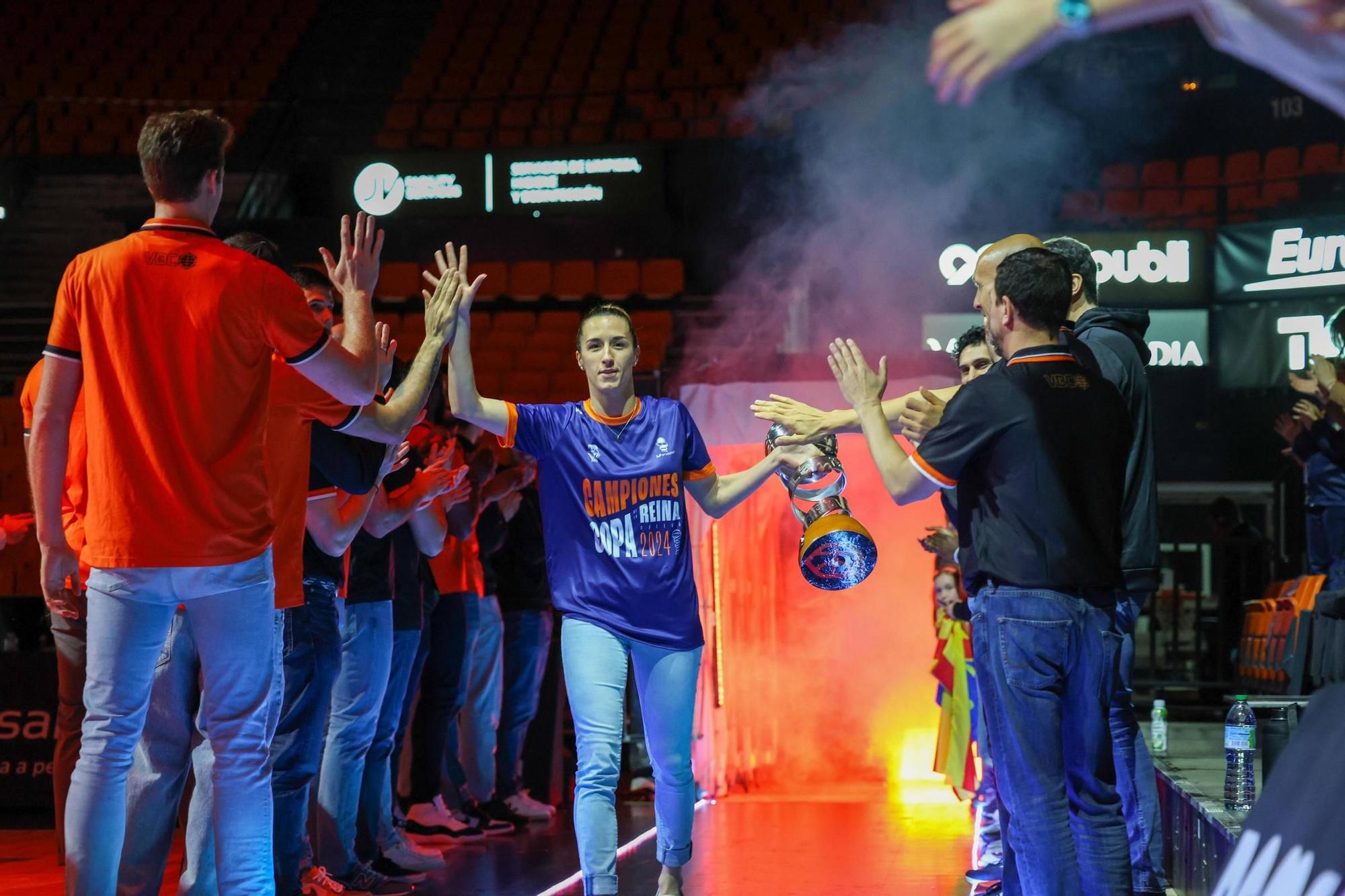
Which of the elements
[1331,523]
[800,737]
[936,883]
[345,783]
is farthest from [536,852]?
[1331,523]

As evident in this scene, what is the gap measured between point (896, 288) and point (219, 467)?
7.90m

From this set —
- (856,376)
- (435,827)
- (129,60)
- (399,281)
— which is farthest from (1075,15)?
(129,60)

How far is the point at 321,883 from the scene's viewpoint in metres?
4.65

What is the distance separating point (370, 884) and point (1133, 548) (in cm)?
301

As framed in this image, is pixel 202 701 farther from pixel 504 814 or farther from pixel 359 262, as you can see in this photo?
pixel 504 814

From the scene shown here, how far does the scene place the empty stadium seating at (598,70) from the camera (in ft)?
51.4

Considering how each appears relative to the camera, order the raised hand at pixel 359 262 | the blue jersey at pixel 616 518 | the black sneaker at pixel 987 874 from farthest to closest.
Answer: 1. the black sneaker at pixel 987 874
2. the blue jersey at pixel 616 518
3. the raised hand at pixel 359 262

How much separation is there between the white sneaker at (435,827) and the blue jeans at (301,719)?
2.27 m

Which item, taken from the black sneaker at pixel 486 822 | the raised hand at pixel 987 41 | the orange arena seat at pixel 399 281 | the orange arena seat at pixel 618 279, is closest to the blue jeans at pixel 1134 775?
the raised hand at pixel 987 41

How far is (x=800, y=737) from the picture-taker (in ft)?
27.8

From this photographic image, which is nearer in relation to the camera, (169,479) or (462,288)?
(169,479)

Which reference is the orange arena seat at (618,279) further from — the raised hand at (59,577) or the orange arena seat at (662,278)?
the raised hand at (59,577)

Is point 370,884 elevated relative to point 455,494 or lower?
lower

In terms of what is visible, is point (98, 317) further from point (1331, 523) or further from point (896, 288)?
point (896, 288)
